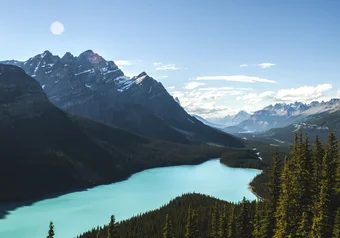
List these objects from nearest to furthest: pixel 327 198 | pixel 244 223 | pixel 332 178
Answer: pixel 327 198, pixel 332 178, pixel 244 223

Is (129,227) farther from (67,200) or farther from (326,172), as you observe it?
(67,200)

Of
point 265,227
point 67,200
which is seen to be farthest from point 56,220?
point 265,227

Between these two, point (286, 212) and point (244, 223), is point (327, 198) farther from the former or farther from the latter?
point (244, 223)

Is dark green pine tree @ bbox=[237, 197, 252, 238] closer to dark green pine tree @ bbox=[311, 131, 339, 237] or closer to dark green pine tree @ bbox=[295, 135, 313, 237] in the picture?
dark green pine tree @ bbox=[295, 135, 313, 237]

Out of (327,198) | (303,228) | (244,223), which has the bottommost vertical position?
(244,223)

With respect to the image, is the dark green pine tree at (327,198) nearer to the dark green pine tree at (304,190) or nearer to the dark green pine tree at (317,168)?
the dark green pine tree at (317,168)

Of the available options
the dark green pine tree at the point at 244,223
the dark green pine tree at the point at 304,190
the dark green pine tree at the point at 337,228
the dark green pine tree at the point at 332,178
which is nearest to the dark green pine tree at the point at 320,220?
the dark green pine tree at the point at 337,228

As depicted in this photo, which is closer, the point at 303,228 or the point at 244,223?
the point at 303,228

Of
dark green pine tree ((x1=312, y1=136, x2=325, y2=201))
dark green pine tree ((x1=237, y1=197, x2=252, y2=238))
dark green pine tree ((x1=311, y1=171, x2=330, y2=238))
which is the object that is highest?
dark green pine tree ((x1=312, y1=136, x2=325, y2=201))

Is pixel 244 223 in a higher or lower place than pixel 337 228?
lower

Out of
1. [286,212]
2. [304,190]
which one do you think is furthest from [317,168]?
[286,212]

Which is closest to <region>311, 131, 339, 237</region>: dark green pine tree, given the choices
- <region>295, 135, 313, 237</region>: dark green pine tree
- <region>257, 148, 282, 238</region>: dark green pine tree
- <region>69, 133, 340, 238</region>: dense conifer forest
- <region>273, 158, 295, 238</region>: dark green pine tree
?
<region>69, 133, 340, 238</region>: dense conifer forest
